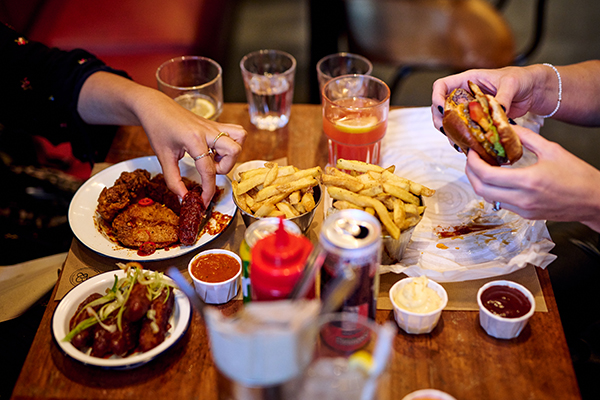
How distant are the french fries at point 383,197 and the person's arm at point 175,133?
443 mm

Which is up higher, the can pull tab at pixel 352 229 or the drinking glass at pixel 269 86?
the can pull tab at pixel 352 229

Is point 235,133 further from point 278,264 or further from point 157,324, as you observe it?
point 278,264

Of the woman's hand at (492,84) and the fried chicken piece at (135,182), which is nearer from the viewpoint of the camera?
the woman's hand at (492,84)

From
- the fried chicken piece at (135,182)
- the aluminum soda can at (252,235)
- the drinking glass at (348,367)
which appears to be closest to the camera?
the drinking glass at (348,367)

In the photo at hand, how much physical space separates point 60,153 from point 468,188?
7.73ft

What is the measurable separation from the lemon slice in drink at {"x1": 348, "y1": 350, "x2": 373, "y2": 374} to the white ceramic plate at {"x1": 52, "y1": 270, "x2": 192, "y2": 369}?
0.61 meters

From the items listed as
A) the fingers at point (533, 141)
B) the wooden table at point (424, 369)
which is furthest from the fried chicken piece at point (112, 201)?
the fingers at point (533, 141)

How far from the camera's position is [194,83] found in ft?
8.39

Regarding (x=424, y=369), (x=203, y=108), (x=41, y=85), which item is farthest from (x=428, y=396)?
(x=41, y=85)

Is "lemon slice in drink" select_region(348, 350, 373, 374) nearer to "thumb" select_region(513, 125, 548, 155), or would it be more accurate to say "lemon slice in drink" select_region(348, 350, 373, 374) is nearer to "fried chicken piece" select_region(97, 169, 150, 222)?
"thumb" select_region(513, 125, 548, 155)

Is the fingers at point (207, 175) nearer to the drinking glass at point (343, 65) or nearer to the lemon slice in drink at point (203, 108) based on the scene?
the lemon slice in drink at point (203, 108)

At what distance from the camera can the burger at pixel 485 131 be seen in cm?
154

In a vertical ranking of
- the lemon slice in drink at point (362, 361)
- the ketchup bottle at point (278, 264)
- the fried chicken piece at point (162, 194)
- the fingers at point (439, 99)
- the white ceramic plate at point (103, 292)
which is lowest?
the fried chicken piece at point (162, 194)

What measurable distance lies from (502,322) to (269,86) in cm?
155
